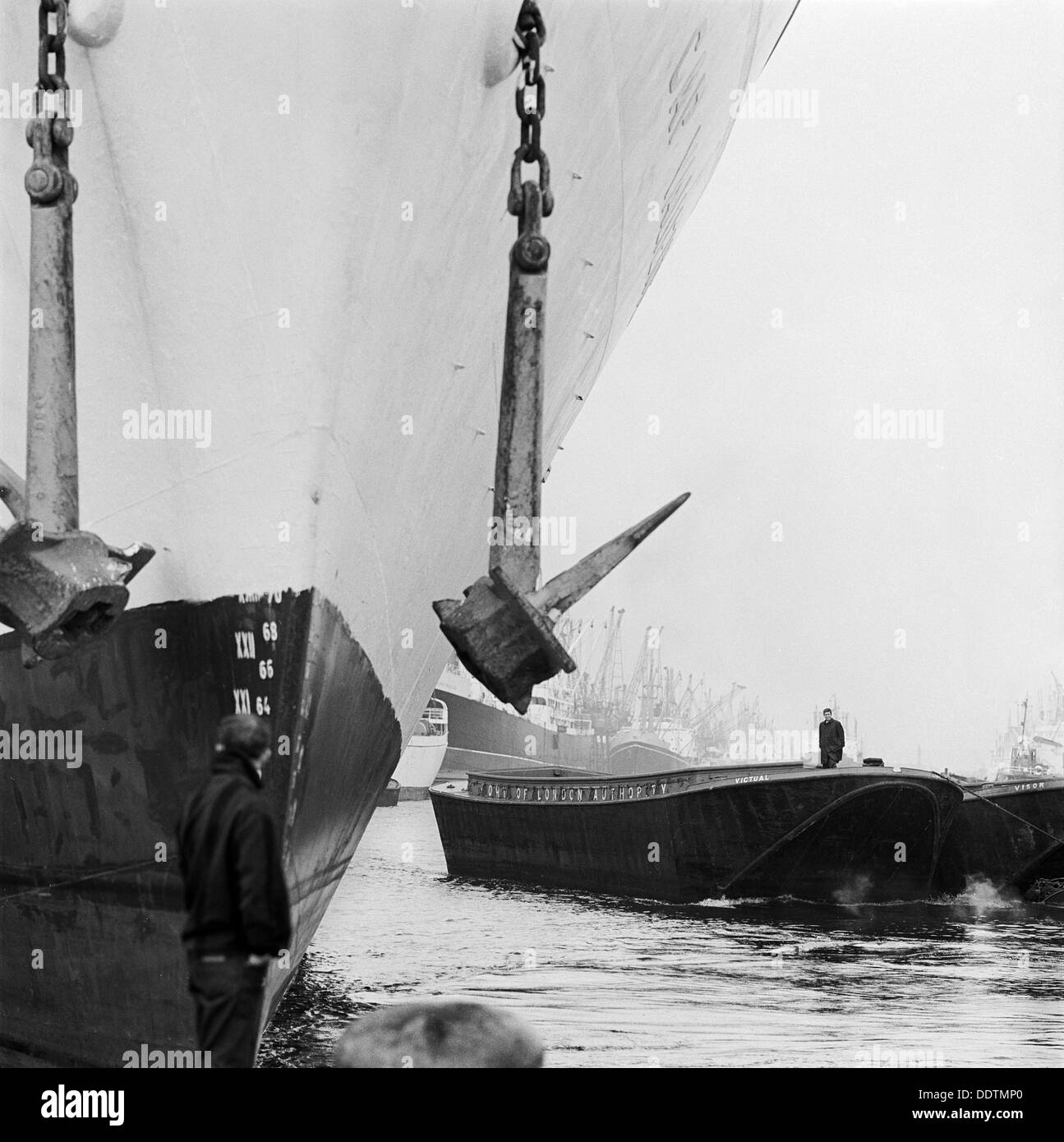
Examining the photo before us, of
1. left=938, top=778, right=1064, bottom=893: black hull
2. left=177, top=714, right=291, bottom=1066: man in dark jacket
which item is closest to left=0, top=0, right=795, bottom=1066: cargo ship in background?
left=177, top=714, right=291, bottom=1066: man in dark jacket

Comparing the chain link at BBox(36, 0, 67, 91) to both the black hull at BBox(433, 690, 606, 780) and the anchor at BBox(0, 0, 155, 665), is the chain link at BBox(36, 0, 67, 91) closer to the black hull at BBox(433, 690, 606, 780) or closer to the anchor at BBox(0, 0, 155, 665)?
the anchor at BBox(0, 0, 155, 665)

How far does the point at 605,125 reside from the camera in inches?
264

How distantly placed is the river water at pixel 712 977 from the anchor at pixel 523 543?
5851 mm

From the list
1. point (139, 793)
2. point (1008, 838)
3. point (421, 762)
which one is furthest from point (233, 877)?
point (421, 762)

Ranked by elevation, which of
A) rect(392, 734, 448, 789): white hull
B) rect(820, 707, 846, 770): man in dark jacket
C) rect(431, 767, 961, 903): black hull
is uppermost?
rect(820, 707, 846, 770): man in dark jacket

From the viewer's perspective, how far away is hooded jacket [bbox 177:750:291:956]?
10.4ft

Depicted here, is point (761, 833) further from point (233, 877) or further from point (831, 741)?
point (233, 877)

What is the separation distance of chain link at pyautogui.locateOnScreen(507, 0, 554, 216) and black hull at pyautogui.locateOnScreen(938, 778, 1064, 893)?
18501mm

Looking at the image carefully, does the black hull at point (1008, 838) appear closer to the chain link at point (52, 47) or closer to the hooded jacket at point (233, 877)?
the chain link at point (52, 47)

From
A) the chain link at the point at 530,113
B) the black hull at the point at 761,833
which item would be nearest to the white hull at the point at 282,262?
the chain link at the point at 530,113

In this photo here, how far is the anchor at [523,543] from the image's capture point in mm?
4625

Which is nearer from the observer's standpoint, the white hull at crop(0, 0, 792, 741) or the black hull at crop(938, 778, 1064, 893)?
the white hull at crop(0, 0, 792, 741)
